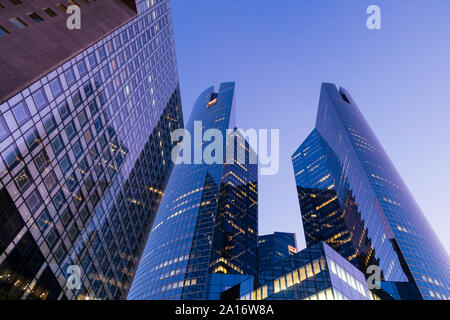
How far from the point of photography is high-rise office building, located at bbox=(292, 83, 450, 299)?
93.2 m

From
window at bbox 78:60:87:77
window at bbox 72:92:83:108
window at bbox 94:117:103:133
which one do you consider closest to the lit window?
window at bbox 78:60:87:77

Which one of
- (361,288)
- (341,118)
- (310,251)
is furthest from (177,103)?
(341,118)

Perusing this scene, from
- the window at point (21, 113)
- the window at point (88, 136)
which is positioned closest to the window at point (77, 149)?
the window at point (88, 136)

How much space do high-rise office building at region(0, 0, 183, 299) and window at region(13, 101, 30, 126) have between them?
0.36ft

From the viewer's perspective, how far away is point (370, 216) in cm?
11944

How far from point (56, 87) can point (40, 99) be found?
3.45 meters

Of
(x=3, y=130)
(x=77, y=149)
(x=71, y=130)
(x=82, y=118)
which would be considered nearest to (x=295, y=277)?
(x=77, y=149)

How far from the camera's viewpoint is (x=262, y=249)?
189500mm

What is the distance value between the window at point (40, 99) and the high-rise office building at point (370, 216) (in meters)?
99.4

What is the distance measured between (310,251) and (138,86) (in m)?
46.7

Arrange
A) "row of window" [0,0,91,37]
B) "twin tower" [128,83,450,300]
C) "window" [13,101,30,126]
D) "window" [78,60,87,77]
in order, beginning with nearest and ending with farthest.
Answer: "window" [13,101,30,126] < "row of window" [0,0,91,37] < "window" [78,60,87,77] < "twin tower" [128,83,450,300]

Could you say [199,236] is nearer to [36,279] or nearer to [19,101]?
[36,279]

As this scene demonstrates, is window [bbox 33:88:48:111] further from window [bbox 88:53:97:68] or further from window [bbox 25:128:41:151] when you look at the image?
window [bbox 88:53:97:68]

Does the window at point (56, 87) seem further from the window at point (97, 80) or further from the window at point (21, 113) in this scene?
the window at point (97, 80)
